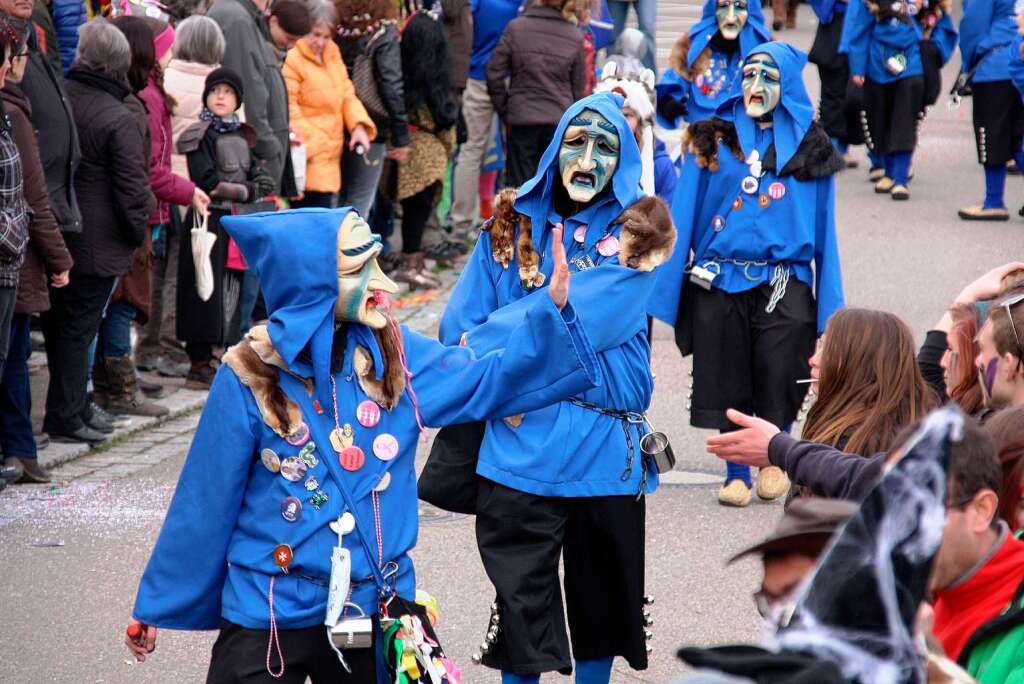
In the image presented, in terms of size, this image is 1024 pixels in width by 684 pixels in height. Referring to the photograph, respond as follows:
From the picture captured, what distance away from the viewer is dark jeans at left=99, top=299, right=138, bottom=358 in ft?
27.0

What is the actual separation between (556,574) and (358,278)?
1517 millimetres

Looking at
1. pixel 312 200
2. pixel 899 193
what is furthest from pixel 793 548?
pixel 899 193

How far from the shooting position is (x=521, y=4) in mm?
12383

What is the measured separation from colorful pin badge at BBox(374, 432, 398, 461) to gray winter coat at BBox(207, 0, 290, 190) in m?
5.49

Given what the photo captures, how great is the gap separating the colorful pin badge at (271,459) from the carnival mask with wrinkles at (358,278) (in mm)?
381

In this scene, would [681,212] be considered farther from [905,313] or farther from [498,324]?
[905,313]

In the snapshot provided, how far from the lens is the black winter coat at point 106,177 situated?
7.64m

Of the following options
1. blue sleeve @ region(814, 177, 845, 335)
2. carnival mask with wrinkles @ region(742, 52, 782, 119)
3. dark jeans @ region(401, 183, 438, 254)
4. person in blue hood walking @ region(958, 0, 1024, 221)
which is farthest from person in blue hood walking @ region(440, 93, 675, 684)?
person in blue hood walking @ region(958, 0, 1024, 221)

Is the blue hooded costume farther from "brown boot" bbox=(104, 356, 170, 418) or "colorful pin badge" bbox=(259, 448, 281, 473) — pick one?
"colorful pin badge" bbox=(259, 448, 281, 473)

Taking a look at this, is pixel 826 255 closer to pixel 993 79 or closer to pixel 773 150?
pixel 773 150

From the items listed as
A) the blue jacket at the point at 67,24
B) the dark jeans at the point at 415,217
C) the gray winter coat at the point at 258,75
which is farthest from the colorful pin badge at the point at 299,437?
the dark jeans at the point at 415,217

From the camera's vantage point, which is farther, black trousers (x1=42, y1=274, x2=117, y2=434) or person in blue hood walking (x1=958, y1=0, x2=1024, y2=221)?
person in blue hood walking (x1=958, y1=0, x2=1024, y2=221)

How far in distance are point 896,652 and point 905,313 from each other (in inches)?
356

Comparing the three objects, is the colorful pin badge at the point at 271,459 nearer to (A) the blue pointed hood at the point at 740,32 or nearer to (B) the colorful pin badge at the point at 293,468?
(B) the colorful pin badge at the point at 293,468
